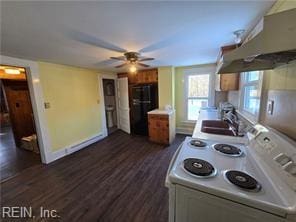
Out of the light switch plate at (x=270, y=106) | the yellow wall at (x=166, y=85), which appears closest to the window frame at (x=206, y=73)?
the yellow wall at (x=166, y=85)

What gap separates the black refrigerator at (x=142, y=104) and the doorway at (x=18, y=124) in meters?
2.66

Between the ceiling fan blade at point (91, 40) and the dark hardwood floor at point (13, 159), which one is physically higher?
the ceiling fan blade at point (91, 40)

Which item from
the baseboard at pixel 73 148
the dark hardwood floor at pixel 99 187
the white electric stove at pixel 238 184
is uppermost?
the white electric stove at pixel 238 184

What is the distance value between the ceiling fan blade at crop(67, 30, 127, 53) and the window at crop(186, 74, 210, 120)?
2.73 meters

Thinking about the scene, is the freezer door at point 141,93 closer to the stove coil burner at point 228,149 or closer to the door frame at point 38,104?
the door frame at point 38,104

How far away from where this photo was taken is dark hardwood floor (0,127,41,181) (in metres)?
2.71

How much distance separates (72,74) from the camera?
11.5 ft

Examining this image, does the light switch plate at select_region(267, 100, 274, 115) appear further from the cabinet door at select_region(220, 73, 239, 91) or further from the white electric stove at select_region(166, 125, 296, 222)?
the cabinet door at select_region(220, 73, 239, 91)

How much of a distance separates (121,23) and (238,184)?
5.28 ft

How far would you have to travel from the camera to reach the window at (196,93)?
4.11 m

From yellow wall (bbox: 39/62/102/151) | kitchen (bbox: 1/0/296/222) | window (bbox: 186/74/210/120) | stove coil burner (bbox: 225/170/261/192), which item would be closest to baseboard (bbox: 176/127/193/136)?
window (bbox: 186/74/210/120)

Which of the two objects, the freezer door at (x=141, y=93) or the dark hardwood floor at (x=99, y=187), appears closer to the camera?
the dark hardwood floor at (x=99, y=187)

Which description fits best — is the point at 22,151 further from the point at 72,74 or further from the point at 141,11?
the point at 141,11

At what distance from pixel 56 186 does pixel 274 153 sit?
286cm
